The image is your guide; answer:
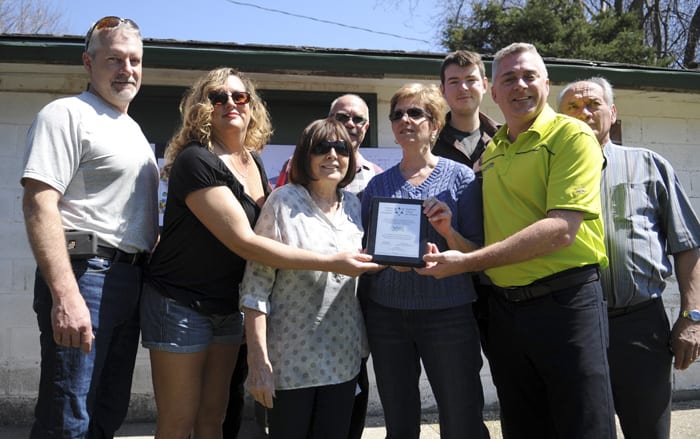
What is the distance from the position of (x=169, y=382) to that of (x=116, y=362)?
333 mm

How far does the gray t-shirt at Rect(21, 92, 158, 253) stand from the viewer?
8.54 feet

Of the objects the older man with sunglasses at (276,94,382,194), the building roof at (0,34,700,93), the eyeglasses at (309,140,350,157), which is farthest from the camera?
the building roof at (0,34,700,93)

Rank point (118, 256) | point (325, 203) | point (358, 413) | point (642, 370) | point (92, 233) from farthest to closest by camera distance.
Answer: point (358, 413) → point (642, 370) → point (325, 203) → point (118, 256) → point (92, 233)

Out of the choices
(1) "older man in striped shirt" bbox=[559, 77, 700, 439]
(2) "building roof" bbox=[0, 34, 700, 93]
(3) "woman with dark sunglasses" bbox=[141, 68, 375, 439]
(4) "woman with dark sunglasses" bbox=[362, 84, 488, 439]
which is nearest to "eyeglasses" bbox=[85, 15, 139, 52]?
(3) "woman with dark sunglasses" bbox=[141, 68, 375, 439]

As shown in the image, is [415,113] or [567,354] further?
[415,113]

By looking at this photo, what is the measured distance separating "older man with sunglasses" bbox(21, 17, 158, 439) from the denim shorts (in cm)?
10

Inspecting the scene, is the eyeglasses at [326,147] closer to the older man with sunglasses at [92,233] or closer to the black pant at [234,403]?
the older man with sunglasses at [92,233]

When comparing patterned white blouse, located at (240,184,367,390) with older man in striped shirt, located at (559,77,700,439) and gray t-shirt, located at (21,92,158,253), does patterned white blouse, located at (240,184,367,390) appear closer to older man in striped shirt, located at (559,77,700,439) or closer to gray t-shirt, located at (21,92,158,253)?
gray t-shirt, located at (21,92,158,253)

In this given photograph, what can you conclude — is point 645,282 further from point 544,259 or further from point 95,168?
point 95,168

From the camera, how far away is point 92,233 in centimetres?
267

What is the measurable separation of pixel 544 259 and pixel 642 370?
36.1 inches

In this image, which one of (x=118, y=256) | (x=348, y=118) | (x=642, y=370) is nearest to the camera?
(x=118, y=256)

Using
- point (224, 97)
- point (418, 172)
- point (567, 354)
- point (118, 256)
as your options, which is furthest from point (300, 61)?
point (567, 354)

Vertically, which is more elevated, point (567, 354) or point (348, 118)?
point (348, 118)
